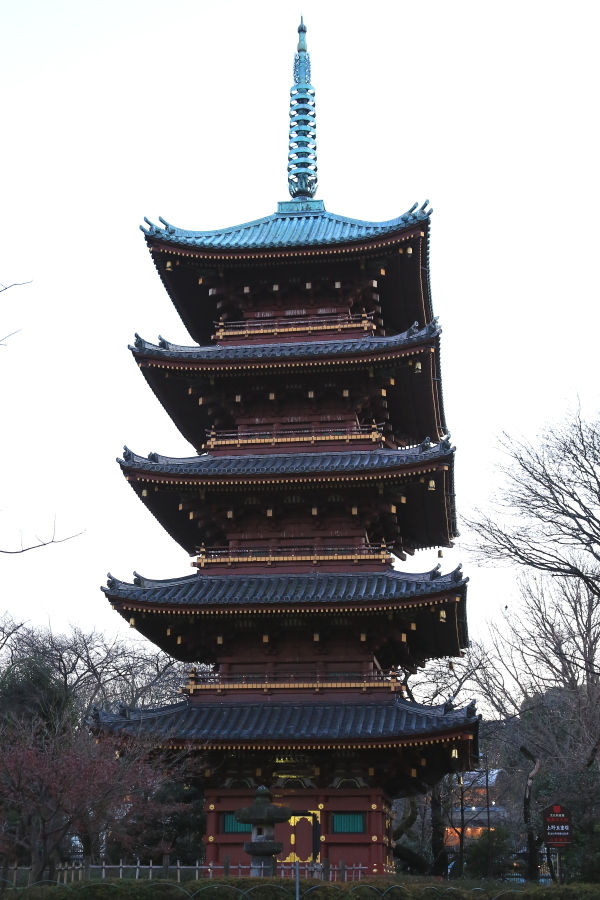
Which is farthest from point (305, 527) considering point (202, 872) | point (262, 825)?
point (202, 872)

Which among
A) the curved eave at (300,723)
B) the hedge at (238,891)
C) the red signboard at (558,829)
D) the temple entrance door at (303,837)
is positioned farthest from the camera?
the red signboard at (558,829)

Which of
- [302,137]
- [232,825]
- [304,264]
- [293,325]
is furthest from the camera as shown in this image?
[302,137]

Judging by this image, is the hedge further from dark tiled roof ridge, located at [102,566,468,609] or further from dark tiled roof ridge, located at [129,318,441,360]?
dark tiled roof ridge, located at [129,318,441,360]

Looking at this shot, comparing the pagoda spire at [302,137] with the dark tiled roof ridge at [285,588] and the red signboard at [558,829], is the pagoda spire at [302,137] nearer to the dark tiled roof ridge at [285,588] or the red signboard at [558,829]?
the dark tiled roof ridge at [285,588]

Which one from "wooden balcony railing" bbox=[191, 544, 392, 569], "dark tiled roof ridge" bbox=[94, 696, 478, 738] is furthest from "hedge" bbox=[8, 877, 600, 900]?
"wooden balcony railing" bbox=[191, 544, 392, 569]

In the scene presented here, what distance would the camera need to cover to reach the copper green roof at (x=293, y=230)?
93.8ft

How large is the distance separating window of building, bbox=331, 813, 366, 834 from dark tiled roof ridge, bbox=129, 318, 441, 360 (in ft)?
42.3

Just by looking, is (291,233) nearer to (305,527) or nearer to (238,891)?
(305,527)

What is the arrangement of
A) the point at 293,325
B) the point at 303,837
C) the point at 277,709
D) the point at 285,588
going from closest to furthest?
1. the point at 303,837
2. the point at 277,709
3. the point at 285,588
4. the point at 293,325

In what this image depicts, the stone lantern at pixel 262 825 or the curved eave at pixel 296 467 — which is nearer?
the stone lantern at pixel 262 825

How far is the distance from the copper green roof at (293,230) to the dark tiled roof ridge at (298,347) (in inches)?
125

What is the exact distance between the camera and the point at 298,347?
94.4ft

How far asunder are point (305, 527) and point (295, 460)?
Result: 2039 millimetres

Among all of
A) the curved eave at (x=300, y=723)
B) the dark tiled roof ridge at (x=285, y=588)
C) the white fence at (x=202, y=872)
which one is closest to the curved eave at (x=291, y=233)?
the dark tiled roof ridge at (x=285, y=588)
